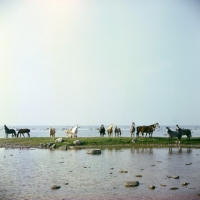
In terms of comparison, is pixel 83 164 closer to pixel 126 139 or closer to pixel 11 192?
pixel 11 192

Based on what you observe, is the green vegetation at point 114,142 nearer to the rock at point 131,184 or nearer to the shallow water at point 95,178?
the shallow water at point 95,178

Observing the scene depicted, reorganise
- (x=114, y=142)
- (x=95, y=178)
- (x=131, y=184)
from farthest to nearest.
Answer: (x=114, y=142) < (x=95, y=178) < (x=131, y=184)

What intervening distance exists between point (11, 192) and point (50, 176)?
4018 millimetres

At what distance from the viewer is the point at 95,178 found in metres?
18.5

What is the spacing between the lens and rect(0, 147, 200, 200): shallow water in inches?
587

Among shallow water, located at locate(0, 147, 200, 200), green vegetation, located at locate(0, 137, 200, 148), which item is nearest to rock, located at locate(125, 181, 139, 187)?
shallow water, located at locate(0, 147, 200, 200)

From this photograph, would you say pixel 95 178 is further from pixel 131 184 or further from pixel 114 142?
pixel 114 142

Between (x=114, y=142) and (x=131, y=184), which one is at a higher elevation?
(x=114, y=142)

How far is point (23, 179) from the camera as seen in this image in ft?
60.8

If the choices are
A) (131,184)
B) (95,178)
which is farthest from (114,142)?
(131,184)

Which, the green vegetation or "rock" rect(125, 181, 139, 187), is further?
the green vegetation

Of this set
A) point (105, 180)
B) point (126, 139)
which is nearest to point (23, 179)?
point (105, 180)

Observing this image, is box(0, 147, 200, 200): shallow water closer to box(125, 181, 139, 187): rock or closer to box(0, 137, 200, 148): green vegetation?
box(125, 181, 139, 187): rock

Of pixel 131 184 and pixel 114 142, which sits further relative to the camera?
pixel 114 142
